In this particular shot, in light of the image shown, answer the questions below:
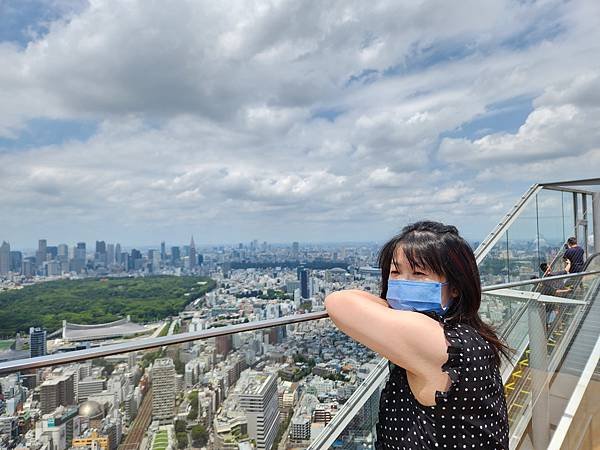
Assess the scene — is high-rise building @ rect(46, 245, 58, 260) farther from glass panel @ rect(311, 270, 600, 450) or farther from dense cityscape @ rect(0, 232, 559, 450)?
dense cityscape @ rect(0, 232, 559, 450)

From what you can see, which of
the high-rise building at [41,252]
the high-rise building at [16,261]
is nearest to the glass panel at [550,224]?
the high-rise building at [16,261]

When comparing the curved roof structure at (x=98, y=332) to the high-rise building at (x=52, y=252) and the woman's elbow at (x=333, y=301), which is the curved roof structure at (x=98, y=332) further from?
the high-rise building at (x=52, y=252)

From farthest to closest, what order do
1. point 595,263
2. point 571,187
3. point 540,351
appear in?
point 571,187 → point 595,263 → point 540,351

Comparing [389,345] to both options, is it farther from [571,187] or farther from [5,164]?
[5,164]

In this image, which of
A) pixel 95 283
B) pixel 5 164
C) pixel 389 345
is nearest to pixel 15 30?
pixel 95 283

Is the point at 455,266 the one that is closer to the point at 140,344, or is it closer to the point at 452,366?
the point at 452,366

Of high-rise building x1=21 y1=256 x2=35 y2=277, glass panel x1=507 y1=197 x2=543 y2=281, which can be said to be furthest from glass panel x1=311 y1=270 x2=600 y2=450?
high-rise building x1=21 y1=256 x2=35 y2=277
